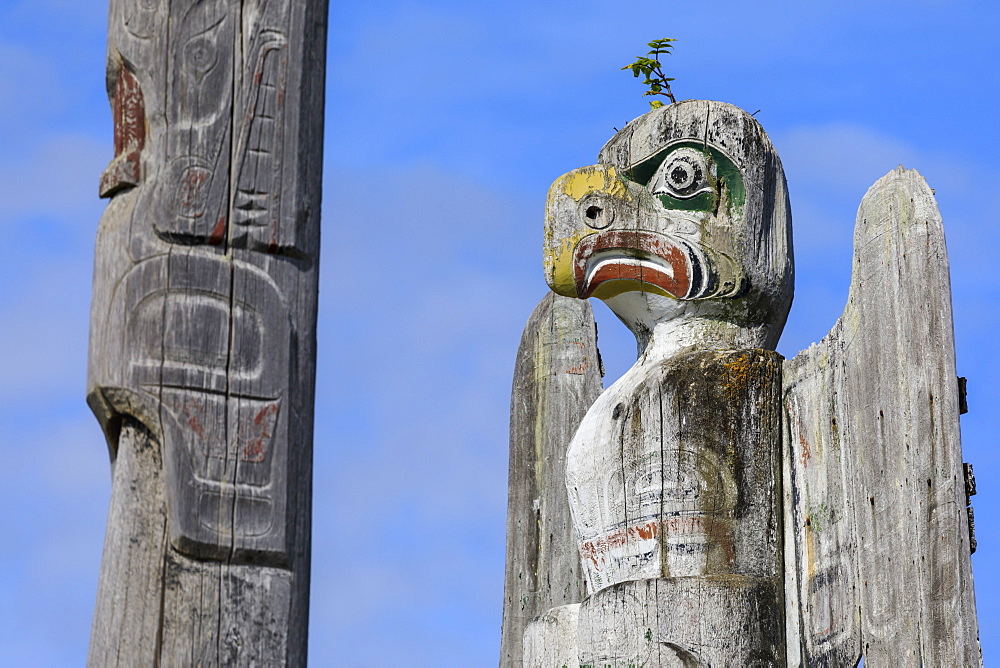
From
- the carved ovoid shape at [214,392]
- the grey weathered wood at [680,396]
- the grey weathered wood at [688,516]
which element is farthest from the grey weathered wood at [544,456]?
the carved ovoid shape at [214,392]

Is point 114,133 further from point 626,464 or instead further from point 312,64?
point 626,464

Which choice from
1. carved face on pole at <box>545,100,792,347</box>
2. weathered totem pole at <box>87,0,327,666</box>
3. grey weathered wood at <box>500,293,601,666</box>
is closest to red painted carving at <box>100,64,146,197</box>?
weathered totem pole at <box>87,0,327,666</box>

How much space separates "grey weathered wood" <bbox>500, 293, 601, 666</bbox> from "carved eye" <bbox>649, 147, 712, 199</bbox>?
3.49 feet

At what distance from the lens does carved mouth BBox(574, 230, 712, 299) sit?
6637 millimetres

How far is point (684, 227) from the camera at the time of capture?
263 inches

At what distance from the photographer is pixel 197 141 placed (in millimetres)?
4395

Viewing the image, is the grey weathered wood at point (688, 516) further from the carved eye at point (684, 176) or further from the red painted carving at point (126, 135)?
the red painted carving at point (126, 135)

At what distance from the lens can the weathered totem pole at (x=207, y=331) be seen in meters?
4.12

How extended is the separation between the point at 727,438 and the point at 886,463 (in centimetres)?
87

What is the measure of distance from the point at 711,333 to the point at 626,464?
739 millimetres

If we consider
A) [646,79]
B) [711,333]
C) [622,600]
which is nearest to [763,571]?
[622,600]

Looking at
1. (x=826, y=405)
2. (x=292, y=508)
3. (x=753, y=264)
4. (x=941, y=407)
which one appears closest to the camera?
(x=292, y=508)

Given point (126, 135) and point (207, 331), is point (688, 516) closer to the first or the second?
point (207, 331)

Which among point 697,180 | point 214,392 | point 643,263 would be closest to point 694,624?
point 643,263
